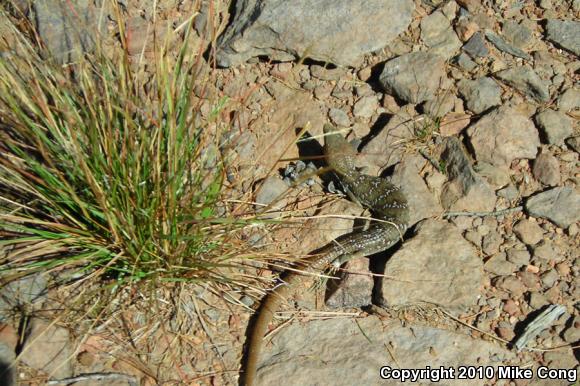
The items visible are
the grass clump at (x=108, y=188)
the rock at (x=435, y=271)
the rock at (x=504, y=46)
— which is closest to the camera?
the grass clump at (x=108, y=188)

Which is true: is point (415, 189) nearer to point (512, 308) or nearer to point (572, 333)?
point (512, 308)

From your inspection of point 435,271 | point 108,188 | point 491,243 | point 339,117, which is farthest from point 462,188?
point 108,188

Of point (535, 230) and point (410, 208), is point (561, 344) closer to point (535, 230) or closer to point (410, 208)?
point (535, 230)

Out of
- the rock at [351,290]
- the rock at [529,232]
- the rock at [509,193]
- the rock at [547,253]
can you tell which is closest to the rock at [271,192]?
the rock at [351,290]

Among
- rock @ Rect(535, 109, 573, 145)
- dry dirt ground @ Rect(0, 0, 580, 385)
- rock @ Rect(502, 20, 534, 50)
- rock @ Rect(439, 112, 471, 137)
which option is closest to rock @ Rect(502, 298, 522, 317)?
dry dirt ground @ Rect(0, 0, 580, 385)

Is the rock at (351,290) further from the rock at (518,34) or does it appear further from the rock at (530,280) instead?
the rock at (518,34)

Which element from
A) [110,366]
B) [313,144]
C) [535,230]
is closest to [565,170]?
[535,230]
